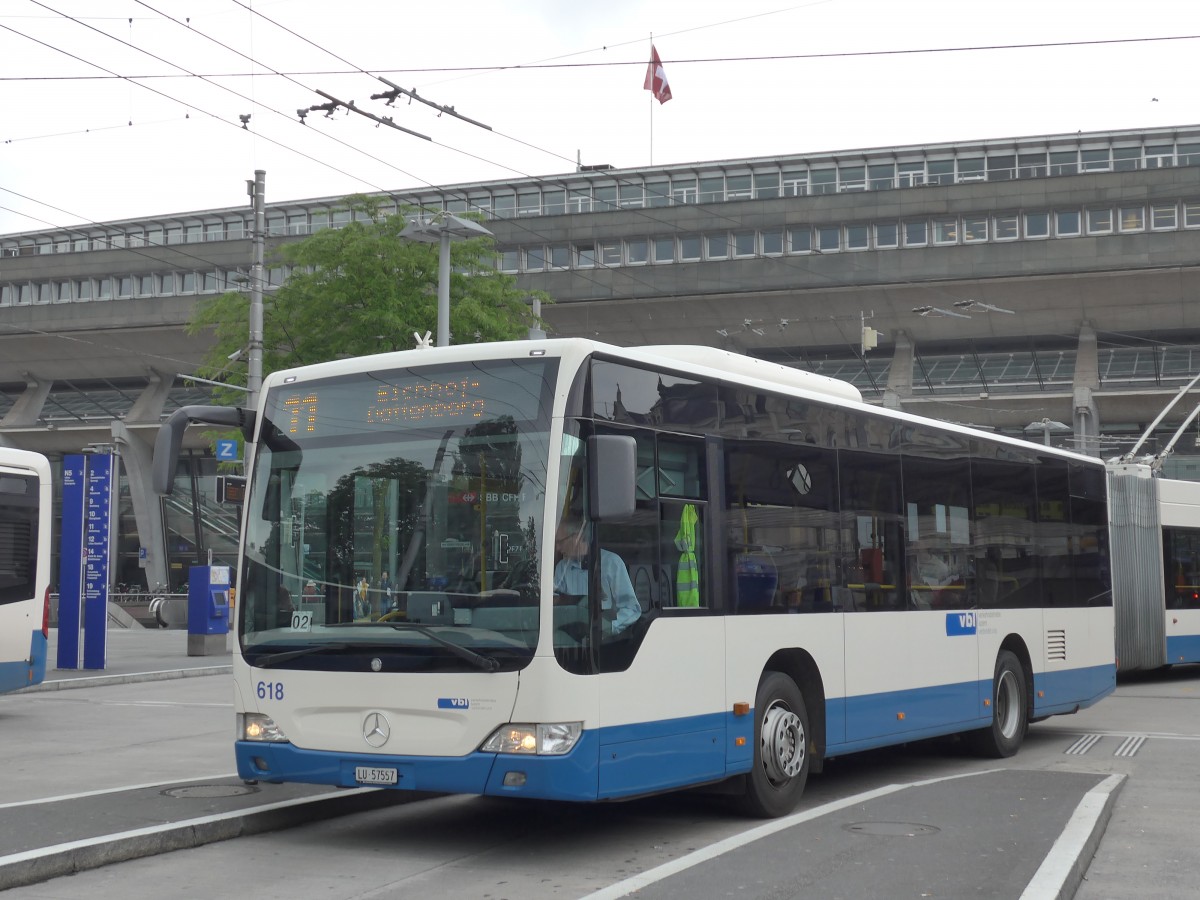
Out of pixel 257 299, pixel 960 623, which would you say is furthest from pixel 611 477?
pixel 257 299

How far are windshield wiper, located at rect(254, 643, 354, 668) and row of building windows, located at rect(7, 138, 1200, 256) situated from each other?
42273mm

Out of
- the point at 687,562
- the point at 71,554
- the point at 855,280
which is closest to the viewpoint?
the point at 687,562

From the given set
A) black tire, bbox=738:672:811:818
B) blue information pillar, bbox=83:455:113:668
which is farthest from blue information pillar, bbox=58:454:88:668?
black tire, bbox=738:672:811:818

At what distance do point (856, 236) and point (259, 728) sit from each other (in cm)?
4273

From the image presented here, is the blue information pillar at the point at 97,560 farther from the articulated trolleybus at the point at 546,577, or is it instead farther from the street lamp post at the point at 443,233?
the articulated trolleybus at the point at 546,577

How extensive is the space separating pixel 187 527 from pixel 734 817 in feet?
175

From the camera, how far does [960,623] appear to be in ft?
41.4

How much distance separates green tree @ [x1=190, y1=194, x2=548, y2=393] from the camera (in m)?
29.8

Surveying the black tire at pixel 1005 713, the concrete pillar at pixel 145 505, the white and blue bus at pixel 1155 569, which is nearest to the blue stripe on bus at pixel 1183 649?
the white and blue bus at pixel 1155 569

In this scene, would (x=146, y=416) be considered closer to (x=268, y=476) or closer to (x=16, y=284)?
(x=16, y=284)

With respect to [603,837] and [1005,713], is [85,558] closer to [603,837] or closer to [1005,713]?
[1005,713]

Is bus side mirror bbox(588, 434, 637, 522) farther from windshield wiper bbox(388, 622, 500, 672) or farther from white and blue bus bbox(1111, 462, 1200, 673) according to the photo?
white and blue bus bbox(1111, 462, 1200, 673)

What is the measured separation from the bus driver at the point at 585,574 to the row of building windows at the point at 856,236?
41.6m

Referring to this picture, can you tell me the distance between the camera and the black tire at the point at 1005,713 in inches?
525
